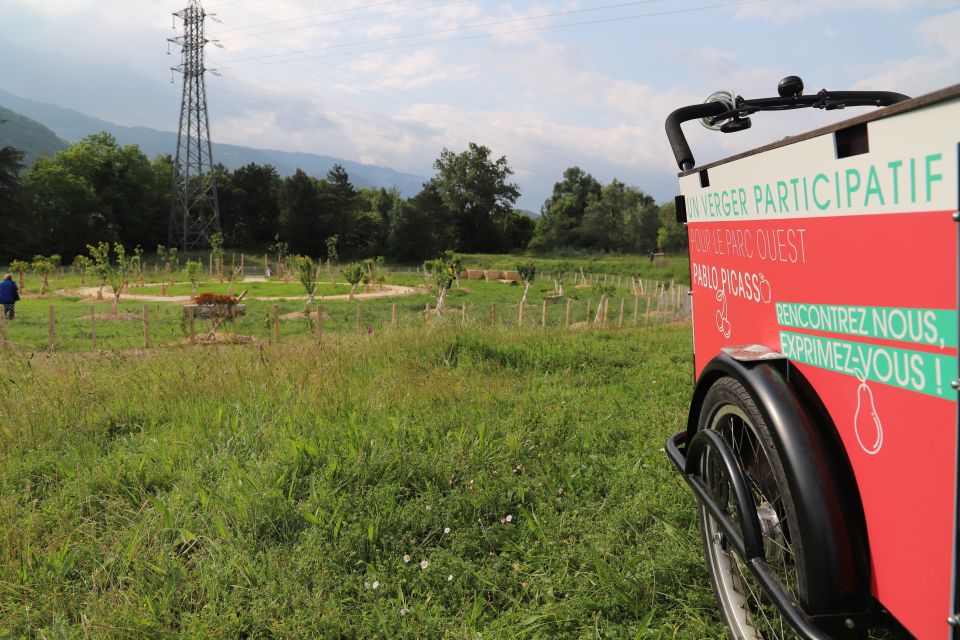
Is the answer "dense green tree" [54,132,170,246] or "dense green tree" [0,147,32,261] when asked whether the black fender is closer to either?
"dense green tree" [0,147,32,261]

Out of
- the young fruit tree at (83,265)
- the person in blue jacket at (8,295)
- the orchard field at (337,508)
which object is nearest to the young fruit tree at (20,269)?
the young fruit tree at (83,265)

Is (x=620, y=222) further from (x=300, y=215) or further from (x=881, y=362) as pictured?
Answer: (x=881, y=362)

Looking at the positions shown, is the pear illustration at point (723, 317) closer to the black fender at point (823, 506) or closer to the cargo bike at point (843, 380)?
the cargo bike at point (843, 380)

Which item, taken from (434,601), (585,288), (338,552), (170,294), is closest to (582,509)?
(434,601)

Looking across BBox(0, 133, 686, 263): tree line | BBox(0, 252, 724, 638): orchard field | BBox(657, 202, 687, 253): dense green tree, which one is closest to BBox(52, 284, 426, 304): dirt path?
BBox(0, 133, 686, 263): tree line

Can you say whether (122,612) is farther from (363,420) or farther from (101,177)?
(101,177)

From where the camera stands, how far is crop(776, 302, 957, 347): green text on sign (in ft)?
4.66

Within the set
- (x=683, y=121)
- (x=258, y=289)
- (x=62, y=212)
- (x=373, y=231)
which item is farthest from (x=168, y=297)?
(x=373, y=231)

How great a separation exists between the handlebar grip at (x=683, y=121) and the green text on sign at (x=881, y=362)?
1299mm

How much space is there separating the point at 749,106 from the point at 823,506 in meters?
2.26

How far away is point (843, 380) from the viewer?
1820 millimetres

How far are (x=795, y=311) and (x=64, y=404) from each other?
222 inches

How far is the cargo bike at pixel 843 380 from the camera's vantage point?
145cm

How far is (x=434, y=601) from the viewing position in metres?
3.08
